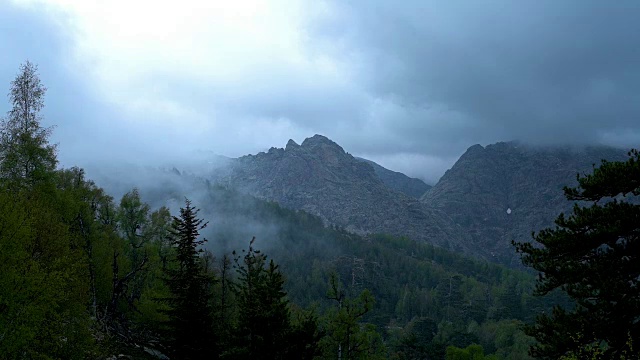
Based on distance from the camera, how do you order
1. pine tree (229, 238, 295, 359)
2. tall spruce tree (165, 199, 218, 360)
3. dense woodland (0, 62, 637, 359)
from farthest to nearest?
tall spruce tree (165, 199, 218, 360) → pine tree (229, 238, 295, 359) → dense woodland (0, 62, 637, 359)

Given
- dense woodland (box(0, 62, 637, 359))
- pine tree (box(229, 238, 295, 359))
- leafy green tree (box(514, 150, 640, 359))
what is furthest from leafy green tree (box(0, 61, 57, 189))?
leafy green tree (box(514, 150, 640, 359))

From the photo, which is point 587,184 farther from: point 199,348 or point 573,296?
point 199,348

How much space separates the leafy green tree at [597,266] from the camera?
63.4 feet

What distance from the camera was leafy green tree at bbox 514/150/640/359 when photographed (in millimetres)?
19328

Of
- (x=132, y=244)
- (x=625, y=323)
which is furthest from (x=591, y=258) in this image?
(x=132, y=244)

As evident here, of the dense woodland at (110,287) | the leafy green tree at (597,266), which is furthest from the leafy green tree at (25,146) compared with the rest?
the leafy green tree at (597,266)

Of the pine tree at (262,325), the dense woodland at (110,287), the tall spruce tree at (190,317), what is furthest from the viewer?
the tall spruce tree at (190,317)

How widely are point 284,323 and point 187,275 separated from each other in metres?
7.67

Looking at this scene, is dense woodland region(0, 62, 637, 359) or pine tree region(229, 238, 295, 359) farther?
pine tree region(229, 238, 295, 359)

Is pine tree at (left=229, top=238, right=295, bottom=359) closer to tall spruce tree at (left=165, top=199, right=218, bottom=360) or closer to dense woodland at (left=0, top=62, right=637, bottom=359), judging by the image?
dense woodland at (left=0, top=62, right=637, bottom=359)

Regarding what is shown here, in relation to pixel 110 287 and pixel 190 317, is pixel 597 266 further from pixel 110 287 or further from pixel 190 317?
A: pixel 110 287

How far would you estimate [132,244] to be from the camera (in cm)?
4594

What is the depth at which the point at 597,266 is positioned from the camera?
2002 cm

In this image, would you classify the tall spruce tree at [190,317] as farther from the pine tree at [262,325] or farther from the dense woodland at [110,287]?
the pine tree at [262,325]
